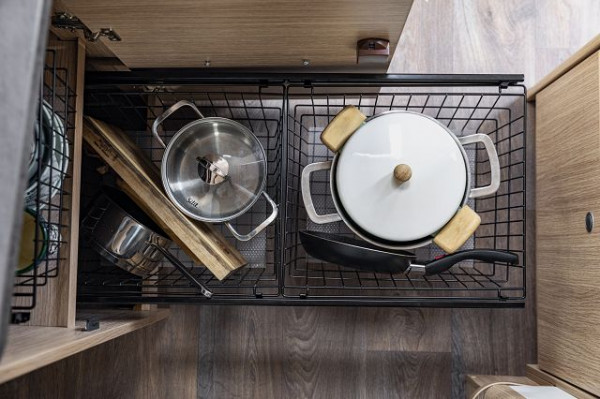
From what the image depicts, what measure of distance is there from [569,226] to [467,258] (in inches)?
8.5

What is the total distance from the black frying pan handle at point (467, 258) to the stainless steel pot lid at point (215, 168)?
34 centimetres

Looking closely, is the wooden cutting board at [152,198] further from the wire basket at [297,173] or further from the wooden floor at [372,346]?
the wooden floor at [372,346]

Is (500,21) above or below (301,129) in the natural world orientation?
above

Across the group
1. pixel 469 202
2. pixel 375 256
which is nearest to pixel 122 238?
pixel 375 256

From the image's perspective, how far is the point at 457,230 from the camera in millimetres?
947

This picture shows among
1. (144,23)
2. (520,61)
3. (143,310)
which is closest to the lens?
(144,23)

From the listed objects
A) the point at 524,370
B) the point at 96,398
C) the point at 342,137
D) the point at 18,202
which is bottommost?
the point at 96,398

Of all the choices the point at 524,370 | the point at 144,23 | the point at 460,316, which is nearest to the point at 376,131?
the point at 144,23

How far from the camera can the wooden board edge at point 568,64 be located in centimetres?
96

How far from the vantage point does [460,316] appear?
4.05 feet

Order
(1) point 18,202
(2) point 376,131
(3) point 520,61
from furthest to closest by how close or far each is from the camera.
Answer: (3) point 520,61 < (2) point 376,131 < (1) point 18,202

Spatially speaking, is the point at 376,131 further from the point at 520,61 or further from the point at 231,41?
the point at 520,61

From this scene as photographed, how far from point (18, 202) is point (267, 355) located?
822 millimetres

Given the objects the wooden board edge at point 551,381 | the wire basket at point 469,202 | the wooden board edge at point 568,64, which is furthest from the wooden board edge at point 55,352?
the wooden board edge at point 568,64
